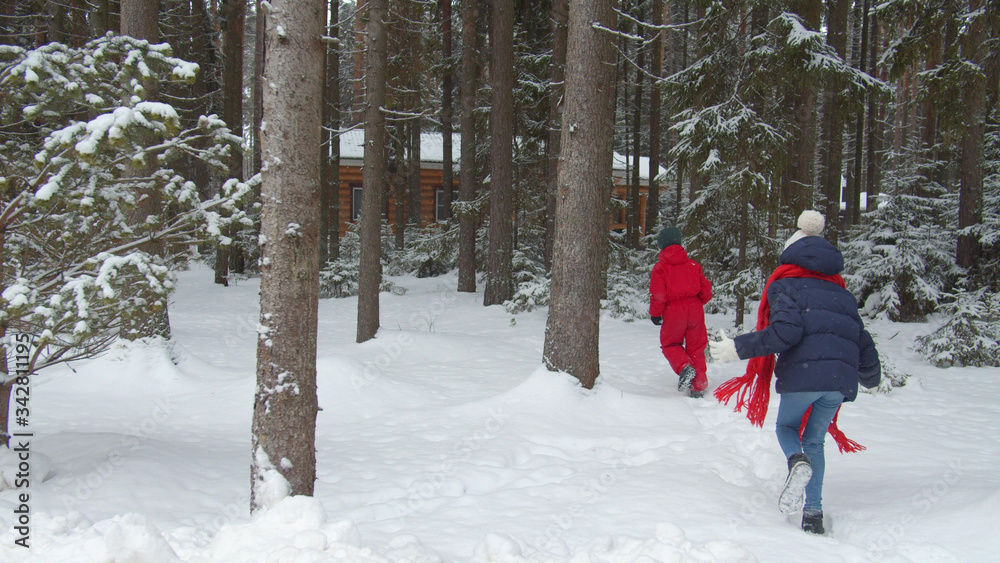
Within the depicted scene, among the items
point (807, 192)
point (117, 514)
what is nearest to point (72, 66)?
point (117, 514)

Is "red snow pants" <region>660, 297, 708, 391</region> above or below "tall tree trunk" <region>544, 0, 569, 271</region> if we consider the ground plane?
below

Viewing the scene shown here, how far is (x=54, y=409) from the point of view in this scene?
6297 mm

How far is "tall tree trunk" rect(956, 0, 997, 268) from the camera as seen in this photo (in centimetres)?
1084

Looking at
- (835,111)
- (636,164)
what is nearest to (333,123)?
(636,164)

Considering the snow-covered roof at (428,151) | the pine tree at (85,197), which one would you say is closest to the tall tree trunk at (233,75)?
the snow-covered roof at (428,151)

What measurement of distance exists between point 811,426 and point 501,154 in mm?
10371

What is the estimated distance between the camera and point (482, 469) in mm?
4902

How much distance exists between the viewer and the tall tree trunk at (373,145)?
9.12 m

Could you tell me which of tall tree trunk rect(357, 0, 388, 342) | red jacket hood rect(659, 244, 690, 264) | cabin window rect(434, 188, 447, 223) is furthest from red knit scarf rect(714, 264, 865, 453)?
cabin window rect(434, 188, 447, 223)

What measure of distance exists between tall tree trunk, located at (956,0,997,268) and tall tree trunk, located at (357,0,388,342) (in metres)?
10.1

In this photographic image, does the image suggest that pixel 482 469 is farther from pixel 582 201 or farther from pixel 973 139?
pixel 973 139

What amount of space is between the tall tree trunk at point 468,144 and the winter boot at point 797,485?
38.9 ft

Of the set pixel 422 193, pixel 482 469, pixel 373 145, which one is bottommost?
pixel 482 469

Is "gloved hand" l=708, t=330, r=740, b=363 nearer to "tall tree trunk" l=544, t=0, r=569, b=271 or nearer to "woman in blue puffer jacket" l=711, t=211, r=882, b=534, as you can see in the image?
"woman in blue puffer jacket" l=711, t=211, r=882, b=534
